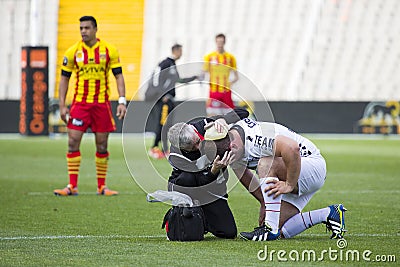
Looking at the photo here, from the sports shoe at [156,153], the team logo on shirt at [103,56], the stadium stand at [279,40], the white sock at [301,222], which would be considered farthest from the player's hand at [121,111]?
the stadium stand at [279,40]

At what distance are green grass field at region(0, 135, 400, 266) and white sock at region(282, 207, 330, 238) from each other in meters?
0.10

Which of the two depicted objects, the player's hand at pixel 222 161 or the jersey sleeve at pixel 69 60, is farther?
the jersey sleeve at pixel 69 60

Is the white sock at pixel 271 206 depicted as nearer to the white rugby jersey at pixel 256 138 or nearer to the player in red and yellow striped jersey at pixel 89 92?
the white rugby jersey at pixel 256 138

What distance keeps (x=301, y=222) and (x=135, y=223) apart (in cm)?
166

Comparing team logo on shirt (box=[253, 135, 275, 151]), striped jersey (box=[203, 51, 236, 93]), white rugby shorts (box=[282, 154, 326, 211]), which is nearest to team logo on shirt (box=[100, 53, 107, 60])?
white rugby shorts (box=[282, 154, 326, 211])

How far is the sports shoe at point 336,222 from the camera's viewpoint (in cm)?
672

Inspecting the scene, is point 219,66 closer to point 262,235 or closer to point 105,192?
point 105,192

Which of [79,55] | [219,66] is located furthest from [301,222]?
[219,66]

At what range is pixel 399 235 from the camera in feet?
22.6

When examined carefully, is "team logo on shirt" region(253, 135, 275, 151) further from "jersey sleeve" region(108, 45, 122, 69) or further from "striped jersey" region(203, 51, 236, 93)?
"striped jersey" region(203, 51, 236, 93)

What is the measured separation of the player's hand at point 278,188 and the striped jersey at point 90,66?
4359 mm

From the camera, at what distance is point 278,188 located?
21.3 ft

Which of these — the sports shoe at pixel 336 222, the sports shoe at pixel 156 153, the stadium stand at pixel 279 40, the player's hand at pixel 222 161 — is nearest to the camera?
the player's hand at pixel 222 161

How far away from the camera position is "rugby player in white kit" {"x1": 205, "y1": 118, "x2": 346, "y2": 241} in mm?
6305
